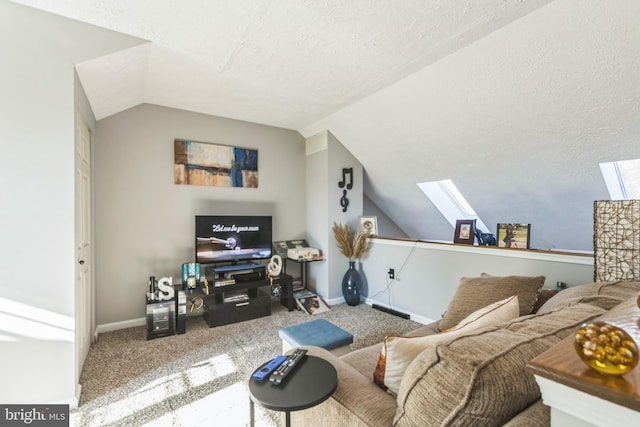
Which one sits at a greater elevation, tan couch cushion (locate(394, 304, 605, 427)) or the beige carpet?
tan couch cushion (locate(394, 304, 605, 427))

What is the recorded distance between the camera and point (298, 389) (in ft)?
3.51

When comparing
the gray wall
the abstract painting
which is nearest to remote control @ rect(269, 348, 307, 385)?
the gray wall

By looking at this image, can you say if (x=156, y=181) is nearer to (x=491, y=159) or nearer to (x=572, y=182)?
(x=491, y=159)

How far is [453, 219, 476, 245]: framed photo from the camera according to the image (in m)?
3.25

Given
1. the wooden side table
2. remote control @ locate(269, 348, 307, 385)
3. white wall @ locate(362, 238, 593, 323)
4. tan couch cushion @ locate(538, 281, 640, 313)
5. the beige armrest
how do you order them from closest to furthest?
the wooden side table → the beige armrest → remote control @ locate(269, 348, 307, 385) → tan couch cushion @ locate(538, 281, 640, 313) → white wall @ locate(362, 238, 593, 323)

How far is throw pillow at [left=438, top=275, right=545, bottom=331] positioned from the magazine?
2085 millimetres

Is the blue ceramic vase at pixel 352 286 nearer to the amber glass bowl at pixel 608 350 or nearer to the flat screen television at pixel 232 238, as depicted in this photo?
the flat screen television at pixel 232 238

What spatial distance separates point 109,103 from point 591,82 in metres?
4.08

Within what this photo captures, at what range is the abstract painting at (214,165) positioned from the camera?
11.8 ft

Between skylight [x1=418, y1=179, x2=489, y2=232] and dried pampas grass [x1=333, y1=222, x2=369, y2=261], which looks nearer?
dried pampas grass [x1=333, y1=222, x2=369, y2=261]

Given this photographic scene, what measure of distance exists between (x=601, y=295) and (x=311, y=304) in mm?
2971

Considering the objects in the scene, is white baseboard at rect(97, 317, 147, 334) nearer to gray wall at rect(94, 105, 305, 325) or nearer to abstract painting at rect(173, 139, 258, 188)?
gray wall at rect(94, 105, 305, 325)

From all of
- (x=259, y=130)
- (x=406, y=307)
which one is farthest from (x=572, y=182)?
(x=259, y=130)

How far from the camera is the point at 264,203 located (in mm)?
4168
